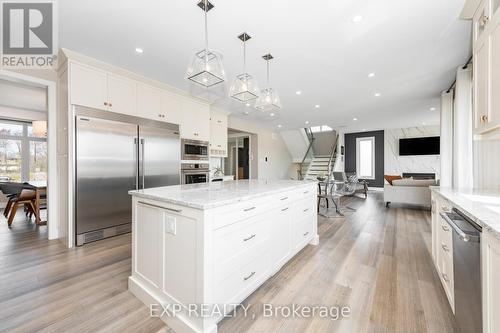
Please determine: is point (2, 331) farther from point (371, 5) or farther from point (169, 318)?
point (371, 5)

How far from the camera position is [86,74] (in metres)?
2.77

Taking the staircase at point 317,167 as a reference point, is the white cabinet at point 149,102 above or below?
above

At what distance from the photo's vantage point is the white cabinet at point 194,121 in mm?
4117

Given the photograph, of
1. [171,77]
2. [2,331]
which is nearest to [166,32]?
[171,77]

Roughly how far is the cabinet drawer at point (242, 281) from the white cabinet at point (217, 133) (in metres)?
3.66

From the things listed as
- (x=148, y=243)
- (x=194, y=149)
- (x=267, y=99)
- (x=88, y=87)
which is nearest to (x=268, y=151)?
(x=194, y=149)

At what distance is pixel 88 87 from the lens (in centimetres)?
278

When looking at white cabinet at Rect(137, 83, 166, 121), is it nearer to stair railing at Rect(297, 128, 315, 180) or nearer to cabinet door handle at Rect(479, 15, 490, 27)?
cabinet door handle at Rect(479, 15, 490, 27)

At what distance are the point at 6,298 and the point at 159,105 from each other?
295cm

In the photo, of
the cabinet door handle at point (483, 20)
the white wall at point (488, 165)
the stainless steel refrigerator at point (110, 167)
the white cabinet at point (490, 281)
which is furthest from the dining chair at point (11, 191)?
the white wall at point (488, 165)

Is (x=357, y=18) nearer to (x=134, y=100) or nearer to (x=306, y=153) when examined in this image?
(x=134, y=100)

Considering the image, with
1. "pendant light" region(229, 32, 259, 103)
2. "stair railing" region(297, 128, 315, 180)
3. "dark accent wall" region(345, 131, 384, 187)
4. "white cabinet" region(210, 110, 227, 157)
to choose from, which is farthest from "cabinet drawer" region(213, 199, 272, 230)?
"dark accent wall" region(345, 131, 384, 187)

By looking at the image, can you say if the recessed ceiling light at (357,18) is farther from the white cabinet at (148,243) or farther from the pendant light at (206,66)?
the white cabinet at (148,243)

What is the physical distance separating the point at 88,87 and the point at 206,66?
197cm
